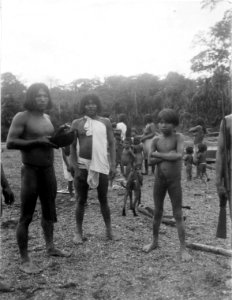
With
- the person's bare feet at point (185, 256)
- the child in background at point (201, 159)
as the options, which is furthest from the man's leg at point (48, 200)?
the child in background at point (201, 159)

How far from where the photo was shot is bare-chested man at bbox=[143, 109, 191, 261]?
3924 millimetres

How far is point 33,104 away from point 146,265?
194cm

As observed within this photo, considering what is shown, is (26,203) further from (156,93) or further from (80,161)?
(156,93)

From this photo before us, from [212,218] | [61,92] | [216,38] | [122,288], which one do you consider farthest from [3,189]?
[61,92]

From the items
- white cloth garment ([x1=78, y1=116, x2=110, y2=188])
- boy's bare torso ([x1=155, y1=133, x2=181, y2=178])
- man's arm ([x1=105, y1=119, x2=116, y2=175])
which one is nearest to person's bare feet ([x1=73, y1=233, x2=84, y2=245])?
white cloth garment ([x1=78, y1=116, x2=110, y2=188])

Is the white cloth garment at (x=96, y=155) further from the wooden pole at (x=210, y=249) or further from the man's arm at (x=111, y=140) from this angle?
the wooden pole at (x=210, y=249)

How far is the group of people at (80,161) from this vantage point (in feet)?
11.9

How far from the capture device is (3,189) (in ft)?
11.9

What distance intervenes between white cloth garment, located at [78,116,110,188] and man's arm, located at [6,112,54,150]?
0.78 meters

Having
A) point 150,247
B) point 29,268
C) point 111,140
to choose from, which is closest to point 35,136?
point 111,140

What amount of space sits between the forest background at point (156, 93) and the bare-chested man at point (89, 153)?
768 millimetres

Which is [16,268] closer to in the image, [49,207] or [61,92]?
[49,207]

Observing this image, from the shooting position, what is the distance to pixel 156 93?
56.4m

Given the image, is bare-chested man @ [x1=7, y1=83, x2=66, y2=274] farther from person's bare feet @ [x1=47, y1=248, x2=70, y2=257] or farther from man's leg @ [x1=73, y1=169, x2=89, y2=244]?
man's leg @ [x1=73, y1=169, x2=89, y2=244]
